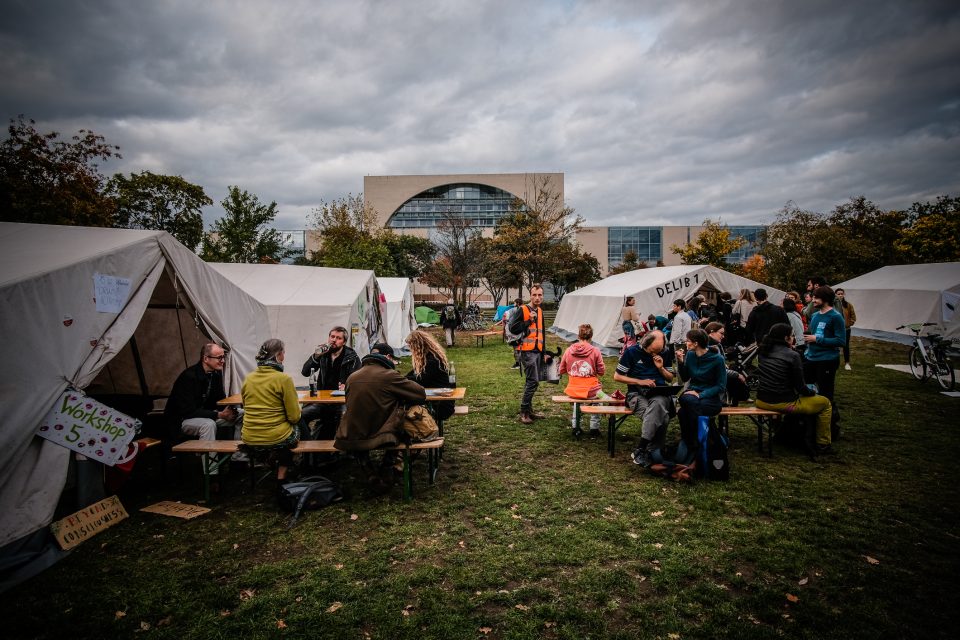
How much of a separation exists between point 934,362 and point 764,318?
4.05 metres

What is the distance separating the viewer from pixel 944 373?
8.93 meters

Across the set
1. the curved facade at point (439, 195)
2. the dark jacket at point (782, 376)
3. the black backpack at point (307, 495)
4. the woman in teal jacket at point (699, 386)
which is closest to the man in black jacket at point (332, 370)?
the black backpack at point (307, 495)

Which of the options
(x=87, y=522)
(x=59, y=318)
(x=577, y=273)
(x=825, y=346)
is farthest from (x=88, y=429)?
(x=577, y=273)

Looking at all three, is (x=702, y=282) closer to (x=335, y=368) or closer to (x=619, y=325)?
(x=619, y=325)

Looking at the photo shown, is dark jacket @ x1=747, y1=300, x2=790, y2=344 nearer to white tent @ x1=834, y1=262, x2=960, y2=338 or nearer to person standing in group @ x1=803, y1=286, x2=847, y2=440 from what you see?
person standing in group @ x1=803, y1=286, x2=847, y2=440

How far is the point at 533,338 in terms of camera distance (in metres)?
6.82

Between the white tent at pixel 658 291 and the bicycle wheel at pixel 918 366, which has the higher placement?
the white tent at pixel 658 291

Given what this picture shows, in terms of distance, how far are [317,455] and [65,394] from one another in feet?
8.52

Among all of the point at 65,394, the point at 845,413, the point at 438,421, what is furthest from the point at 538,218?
the point at 65,394

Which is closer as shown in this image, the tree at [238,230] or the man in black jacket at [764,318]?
the man in black jacket at [764,318]

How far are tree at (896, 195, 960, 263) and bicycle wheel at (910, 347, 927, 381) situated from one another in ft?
65.9

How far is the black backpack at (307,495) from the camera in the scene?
14.4ft

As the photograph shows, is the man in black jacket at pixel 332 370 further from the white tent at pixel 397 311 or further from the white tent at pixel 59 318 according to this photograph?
the white tent at pixel 397 311

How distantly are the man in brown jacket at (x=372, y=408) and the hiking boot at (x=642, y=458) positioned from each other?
9.17 ft
